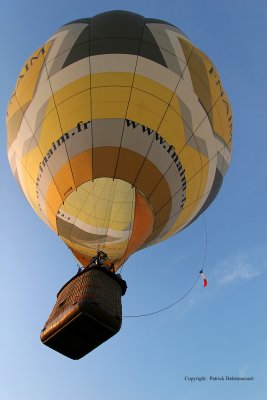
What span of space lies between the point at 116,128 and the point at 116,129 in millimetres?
18

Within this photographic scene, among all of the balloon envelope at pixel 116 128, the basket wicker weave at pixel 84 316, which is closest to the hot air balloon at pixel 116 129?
the balloon envelope at pixel 116 128

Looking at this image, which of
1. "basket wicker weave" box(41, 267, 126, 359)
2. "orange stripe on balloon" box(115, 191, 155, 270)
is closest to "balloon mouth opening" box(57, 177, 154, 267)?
"orange stripe on balloon" box(115, 191, 155, 270)

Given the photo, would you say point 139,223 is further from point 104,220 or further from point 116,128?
point 116,128

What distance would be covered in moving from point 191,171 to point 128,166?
1.43 metres

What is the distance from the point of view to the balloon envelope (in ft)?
20.7

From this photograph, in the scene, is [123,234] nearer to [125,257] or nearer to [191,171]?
[125,257]

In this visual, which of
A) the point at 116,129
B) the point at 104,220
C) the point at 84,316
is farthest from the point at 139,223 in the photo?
the point at 84,316

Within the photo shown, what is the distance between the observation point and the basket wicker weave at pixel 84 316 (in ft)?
15.3

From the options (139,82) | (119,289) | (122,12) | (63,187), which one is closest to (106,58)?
(139,82)

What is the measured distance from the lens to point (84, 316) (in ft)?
15.1

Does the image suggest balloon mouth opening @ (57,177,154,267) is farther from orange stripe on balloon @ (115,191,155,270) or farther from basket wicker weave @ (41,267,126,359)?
basket wicker weave @ (41,267,126,359)

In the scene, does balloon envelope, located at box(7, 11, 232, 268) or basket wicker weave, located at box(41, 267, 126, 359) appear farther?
balloon envelope, located at box(7, 11, 232, 268)

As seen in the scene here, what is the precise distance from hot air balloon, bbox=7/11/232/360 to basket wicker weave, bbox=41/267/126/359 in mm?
1640

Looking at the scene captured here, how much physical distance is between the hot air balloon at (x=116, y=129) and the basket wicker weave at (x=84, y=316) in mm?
1640
